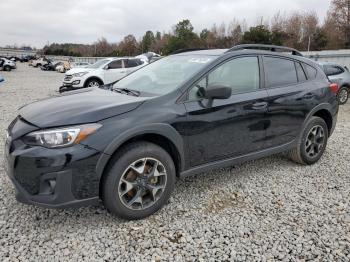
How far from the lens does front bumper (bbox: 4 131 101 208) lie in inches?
98.8

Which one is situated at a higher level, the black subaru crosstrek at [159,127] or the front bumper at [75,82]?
the front bumper at [75,82]

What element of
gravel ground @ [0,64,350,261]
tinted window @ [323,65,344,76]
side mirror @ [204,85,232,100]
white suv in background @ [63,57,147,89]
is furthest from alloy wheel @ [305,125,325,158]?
white suv in background @ [63,57,147,89]

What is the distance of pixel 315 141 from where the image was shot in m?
4.51

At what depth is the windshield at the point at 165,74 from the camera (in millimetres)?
3321

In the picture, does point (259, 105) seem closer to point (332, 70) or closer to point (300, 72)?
point (300, 72)

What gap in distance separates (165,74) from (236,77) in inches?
32.9

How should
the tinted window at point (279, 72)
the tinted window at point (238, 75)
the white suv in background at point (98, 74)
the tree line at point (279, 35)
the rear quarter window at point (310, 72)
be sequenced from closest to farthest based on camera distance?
1. the tinted window at point (238, 75)
2. the tinted window at point (279, 72)
3. the rear quarter window at point (310, 72)
4. the white suv in background at point (98, 74)
5. the tree line at point (279, 35)

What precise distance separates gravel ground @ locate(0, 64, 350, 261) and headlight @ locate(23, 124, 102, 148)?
0.85 metres

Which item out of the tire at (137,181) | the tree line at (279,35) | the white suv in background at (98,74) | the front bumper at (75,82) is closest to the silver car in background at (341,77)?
the white suv in background at (98,74)

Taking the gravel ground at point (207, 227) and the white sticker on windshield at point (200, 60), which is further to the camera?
the white sticker on windshield at point (200, 60)

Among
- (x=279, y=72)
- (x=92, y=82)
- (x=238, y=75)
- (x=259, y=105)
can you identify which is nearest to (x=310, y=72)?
(x=279, y=72)

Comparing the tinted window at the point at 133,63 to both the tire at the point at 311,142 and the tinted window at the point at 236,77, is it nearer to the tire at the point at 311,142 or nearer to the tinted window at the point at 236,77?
the tire at the point at 311,142

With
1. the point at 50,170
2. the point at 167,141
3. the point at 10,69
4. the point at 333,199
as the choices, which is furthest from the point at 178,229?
the point at 10,69

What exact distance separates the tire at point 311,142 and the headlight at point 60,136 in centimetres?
303
